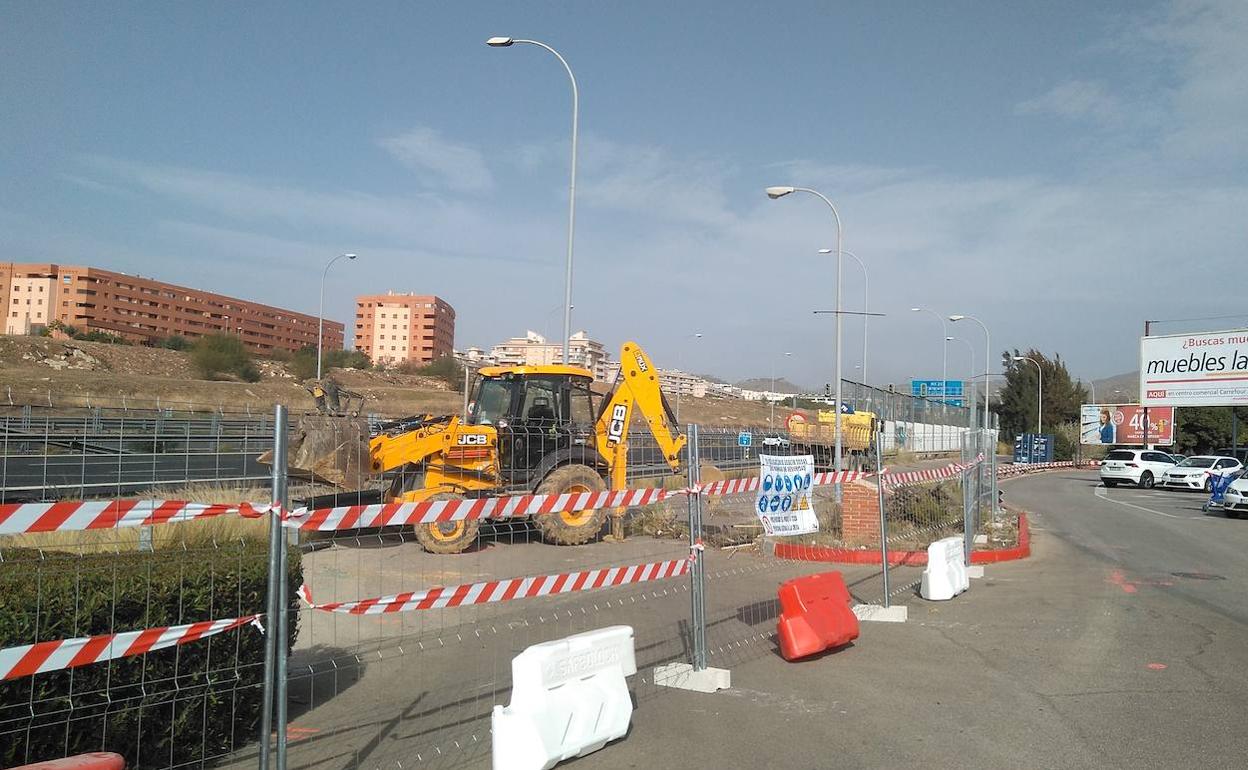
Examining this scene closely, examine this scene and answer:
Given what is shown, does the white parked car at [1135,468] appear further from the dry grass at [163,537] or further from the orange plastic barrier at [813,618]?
the dry grass at [163,537]

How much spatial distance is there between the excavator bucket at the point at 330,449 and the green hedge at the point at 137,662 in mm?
8290

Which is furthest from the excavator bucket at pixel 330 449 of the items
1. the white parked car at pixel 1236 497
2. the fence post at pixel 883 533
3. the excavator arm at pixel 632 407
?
the white parked car at pixel 1236 497

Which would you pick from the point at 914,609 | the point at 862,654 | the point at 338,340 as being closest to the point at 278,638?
the point at 862,654

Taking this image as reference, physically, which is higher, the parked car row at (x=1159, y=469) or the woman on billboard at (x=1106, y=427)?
the woman on billboard at (x=1106, y=427)

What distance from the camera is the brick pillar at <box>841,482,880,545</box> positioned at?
566 inches

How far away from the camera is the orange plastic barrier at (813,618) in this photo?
784 cm

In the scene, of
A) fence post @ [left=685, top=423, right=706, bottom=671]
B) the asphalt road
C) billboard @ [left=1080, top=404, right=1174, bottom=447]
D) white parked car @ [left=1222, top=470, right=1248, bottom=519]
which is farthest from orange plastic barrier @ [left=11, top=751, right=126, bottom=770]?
billboard @ [left=1080, top=404, right=1174, bottom=447]

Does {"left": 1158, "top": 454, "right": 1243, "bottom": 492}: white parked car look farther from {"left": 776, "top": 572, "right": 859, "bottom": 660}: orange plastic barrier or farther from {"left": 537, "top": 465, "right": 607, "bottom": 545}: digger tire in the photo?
{"left": 776, "top": 572, "right": 859, "bottom": 660}: orange plastic barrier

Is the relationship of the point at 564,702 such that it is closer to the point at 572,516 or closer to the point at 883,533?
the point at 883,533

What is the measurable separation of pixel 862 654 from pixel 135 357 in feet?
180

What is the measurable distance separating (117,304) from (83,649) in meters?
108

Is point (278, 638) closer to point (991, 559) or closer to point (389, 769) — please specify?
point (389, 769)

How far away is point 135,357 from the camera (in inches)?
2116

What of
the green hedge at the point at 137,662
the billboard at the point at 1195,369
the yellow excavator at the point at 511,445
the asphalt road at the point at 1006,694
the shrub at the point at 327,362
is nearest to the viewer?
the green hedge at the point at 137,662
